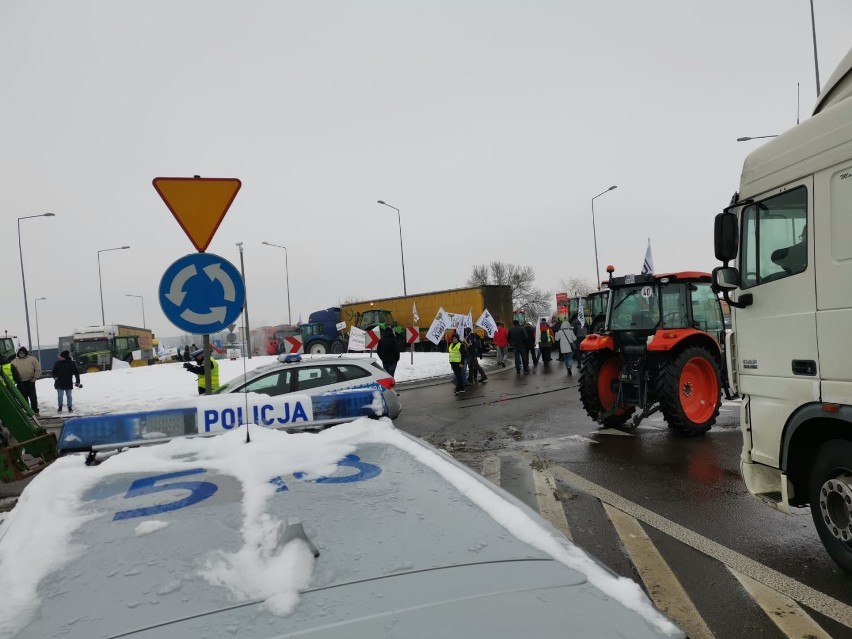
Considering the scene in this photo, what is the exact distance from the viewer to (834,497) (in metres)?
3.59

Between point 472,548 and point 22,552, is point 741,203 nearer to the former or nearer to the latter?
point 472,548

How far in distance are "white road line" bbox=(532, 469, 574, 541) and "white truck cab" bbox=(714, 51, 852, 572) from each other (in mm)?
1559

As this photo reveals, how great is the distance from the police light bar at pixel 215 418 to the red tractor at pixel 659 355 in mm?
6573

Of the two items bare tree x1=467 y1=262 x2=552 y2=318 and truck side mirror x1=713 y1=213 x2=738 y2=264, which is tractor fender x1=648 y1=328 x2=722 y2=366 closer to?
truck side mirror x1=713 y1=213 x2=738 y2=264

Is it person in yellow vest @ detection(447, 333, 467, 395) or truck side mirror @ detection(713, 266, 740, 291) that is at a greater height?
truck side mirror @ detection(713, 266, 740, 291)

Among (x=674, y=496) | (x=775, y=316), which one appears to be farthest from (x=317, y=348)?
(x=775, y=316)

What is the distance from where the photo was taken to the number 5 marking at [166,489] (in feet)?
5.84

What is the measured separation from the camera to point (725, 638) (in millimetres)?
2990

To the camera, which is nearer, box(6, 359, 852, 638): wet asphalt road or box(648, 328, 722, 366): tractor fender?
box(6, 359, 852, 638): wet asphalt road

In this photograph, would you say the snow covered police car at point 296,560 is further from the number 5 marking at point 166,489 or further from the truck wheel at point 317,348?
the truck wheel at point 317,348

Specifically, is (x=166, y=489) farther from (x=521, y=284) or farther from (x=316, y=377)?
(x=521, y=284)

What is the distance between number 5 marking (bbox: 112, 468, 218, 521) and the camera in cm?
178

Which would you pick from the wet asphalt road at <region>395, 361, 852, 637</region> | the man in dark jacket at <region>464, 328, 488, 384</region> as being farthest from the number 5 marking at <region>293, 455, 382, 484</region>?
the man in dark jacket at <region>464, 328, 488, 384</region>

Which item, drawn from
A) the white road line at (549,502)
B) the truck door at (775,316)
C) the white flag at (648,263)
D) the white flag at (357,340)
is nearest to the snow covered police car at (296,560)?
the truck door at (775,316)
